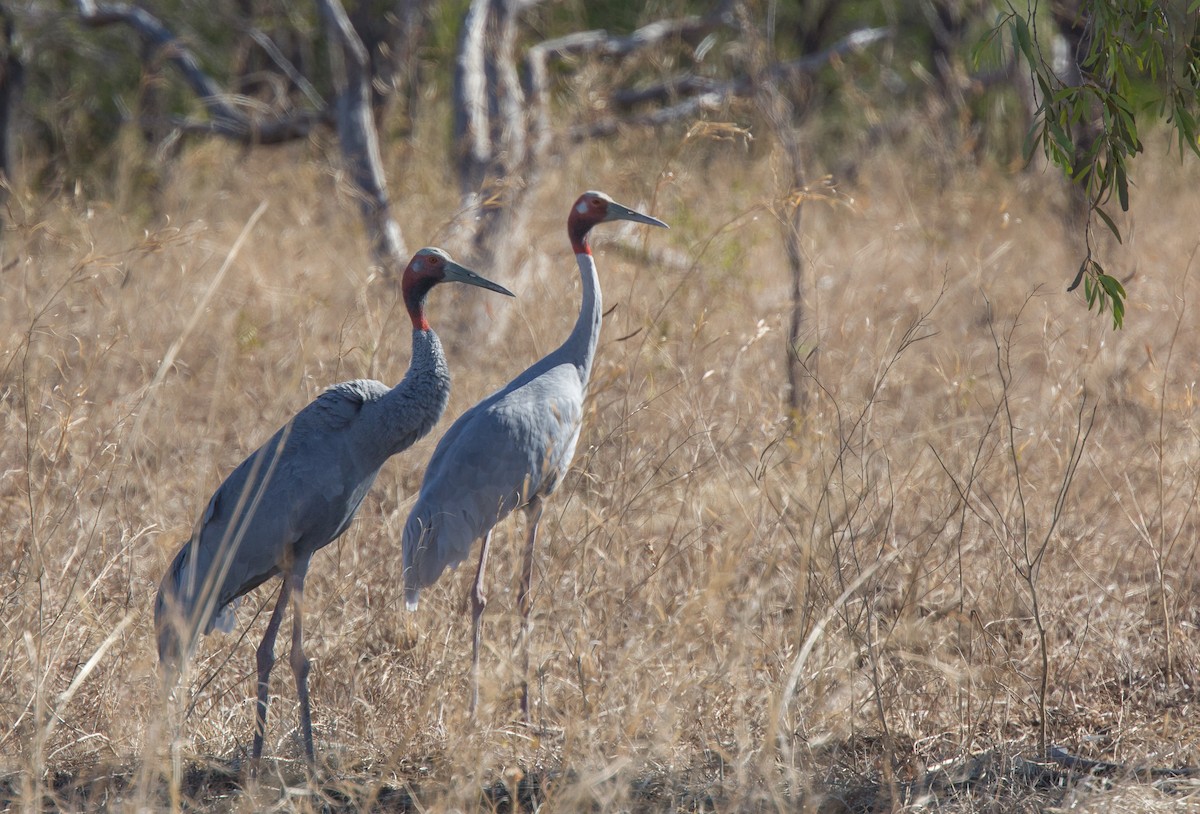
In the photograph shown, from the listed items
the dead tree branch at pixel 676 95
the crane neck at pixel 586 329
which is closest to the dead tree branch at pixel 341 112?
the dead tree branch at pixel 676 95

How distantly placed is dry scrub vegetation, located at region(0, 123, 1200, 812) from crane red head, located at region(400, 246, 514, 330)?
23 cm

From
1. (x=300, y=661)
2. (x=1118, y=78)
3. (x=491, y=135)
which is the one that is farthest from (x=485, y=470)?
(x=491, y=135)

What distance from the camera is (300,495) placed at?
339 centimetres

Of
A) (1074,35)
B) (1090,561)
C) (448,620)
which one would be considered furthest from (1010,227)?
(448,620)

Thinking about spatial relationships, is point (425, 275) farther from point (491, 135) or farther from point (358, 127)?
point (358, 127)

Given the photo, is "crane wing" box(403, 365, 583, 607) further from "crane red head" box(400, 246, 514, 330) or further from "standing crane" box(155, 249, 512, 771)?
"crane red head" box(400, 246, 514, 330)

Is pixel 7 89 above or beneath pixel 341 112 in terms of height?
above

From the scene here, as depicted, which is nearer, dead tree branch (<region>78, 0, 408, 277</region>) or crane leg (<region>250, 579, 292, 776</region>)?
crane leg (<region>250, 579, 292, 776</region>)

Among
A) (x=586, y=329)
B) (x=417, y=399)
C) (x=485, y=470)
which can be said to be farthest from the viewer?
(x=586, y=329)

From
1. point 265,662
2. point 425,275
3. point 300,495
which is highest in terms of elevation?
point 425,275

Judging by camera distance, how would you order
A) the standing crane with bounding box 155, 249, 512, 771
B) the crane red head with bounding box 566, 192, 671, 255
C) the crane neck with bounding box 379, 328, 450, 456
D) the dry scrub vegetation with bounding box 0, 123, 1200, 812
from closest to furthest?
the dry scrub vegetation with bounding box 0, 123, 1200, 812 < the standing crane with bounding box 155, 249, 512, 771 < the crane neck with bounding box 379, 328, 450, 456 < the crane red head with bounding box 566, 192, 671, 255

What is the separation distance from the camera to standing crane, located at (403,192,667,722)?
3666 mm

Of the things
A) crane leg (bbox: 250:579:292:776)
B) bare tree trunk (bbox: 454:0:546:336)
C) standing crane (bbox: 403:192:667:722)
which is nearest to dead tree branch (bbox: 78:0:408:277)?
bare tree trunk (bbox: 454:0:546:336)

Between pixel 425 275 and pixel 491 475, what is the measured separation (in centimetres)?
68
